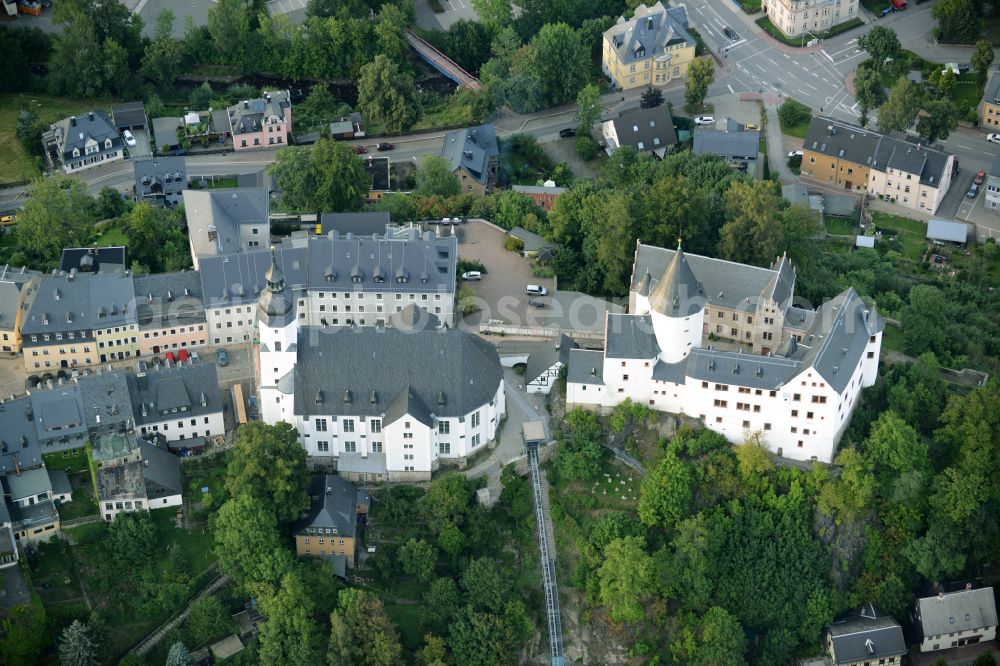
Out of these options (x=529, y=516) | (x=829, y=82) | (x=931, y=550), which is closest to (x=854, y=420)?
(x=931, y=550)

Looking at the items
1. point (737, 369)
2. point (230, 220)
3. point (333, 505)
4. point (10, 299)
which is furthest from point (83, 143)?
point (737, 369)

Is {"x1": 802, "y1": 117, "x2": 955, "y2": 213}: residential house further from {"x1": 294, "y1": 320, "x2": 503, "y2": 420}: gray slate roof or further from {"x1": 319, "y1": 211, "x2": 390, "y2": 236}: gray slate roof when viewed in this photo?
{"x1": 294, "y1": 320, "x2": 503, "y2": 420}: gray slate roof

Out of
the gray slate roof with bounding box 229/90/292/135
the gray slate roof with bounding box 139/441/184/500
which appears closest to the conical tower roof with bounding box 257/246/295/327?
the gray slate roof with bounding box 139/441/184/500

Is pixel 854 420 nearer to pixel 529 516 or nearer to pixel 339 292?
pixel 529 516

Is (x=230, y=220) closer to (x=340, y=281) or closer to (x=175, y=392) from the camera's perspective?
(x=340, y=281)

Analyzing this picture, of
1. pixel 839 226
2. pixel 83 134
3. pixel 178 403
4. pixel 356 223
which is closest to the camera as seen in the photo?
pixel 178 403
